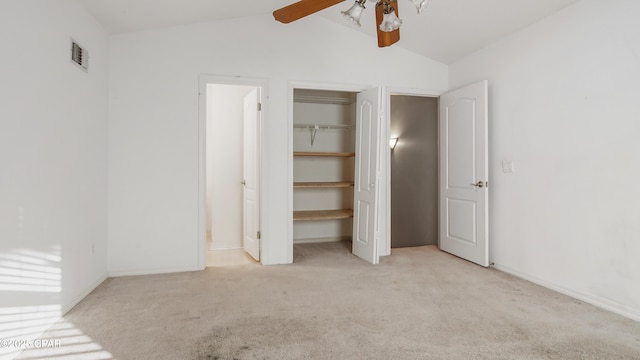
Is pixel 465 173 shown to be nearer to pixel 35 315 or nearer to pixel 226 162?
pixel 226 162

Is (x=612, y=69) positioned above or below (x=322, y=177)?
above

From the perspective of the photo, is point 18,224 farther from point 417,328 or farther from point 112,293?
point 417,328

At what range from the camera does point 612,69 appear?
9.05 ft

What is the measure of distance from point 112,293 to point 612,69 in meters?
4.42

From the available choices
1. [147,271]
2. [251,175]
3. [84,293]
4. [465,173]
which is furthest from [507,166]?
[84,293]

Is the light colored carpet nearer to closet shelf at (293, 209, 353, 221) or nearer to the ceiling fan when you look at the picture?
closet shelf at (293, 209, 353, 221)

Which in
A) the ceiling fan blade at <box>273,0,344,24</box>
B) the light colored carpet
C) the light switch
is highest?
the ceiling fan blade at <box>273,0,344,24</box>

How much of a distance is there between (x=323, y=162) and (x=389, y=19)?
3518mm

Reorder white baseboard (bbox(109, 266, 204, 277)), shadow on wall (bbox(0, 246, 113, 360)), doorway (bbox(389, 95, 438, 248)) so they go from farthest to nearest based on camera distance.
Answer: doorway (bbox(389, 95, 438, 248)), white baseboard (bbox(109, 266, 204, 277)), shadow on wall (bbox(0, 246, 113, 360))

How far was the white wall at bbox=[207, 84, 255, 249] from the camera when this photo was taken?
15.9 feet

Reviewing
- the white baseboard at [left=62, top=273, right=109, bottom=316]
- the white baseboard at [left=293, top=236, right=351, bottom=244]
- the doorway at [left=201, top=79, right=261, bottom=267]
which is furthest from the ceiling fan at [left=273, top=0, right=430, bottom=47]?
the white baseboard at [left=293, top=236, right=351, bottom=244]

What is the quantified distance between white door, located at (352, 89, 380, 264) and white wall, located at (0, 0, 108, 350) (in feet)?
8.97

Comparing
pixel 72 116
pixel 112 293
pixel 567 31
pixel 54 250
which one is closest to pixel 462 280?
pixel 567 31

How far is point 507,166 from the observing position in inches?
147
